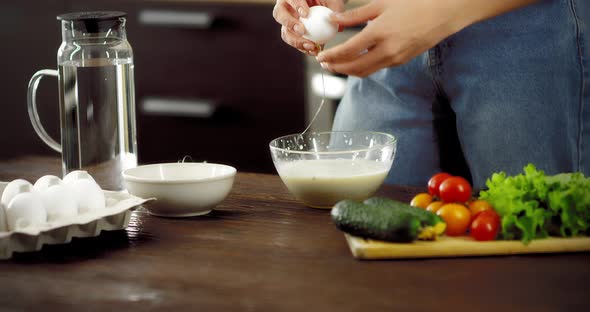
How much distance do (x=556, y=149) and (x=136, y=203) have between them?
0.91 metres

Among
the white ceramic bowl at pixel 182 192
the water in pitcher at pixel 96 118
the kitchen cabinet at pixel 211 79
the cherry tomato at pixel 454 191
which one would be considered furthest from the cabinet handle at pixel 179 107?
the cherry tomato at pixel 454 191

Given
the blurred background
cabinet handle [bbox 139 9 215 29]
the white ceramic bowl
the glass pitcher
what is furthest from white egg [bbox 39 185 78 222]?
cabinet handle [bbox 139 9 215 29]

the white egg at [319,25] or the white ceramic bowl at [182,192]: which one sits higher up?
the white egg at [319,25]

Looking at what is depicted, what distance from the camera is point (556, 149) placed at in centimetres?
173

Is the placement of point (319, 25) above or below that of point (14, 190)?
above

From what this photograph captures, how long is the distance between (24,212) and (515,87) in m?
1.00

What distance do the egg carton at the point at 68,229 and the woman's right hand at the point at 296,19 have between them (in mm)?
440

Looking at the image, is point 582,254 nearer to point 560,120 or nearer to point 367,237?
point 367,237

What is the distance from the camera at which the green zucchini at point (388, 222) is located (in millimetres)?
1057

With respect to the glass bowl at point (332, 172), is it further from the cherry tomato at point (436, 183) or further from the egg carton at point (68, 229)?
the egg carton at point (68, 229)

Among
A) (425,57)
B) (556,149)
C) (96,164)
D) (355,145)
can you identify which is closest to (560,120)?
(556,149)

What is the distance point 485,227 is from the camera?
3.52 feet

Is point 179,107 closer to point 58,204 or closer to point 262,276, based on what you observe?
point 58,204

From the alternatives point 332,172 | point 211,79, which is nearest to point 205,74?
point 211,79
